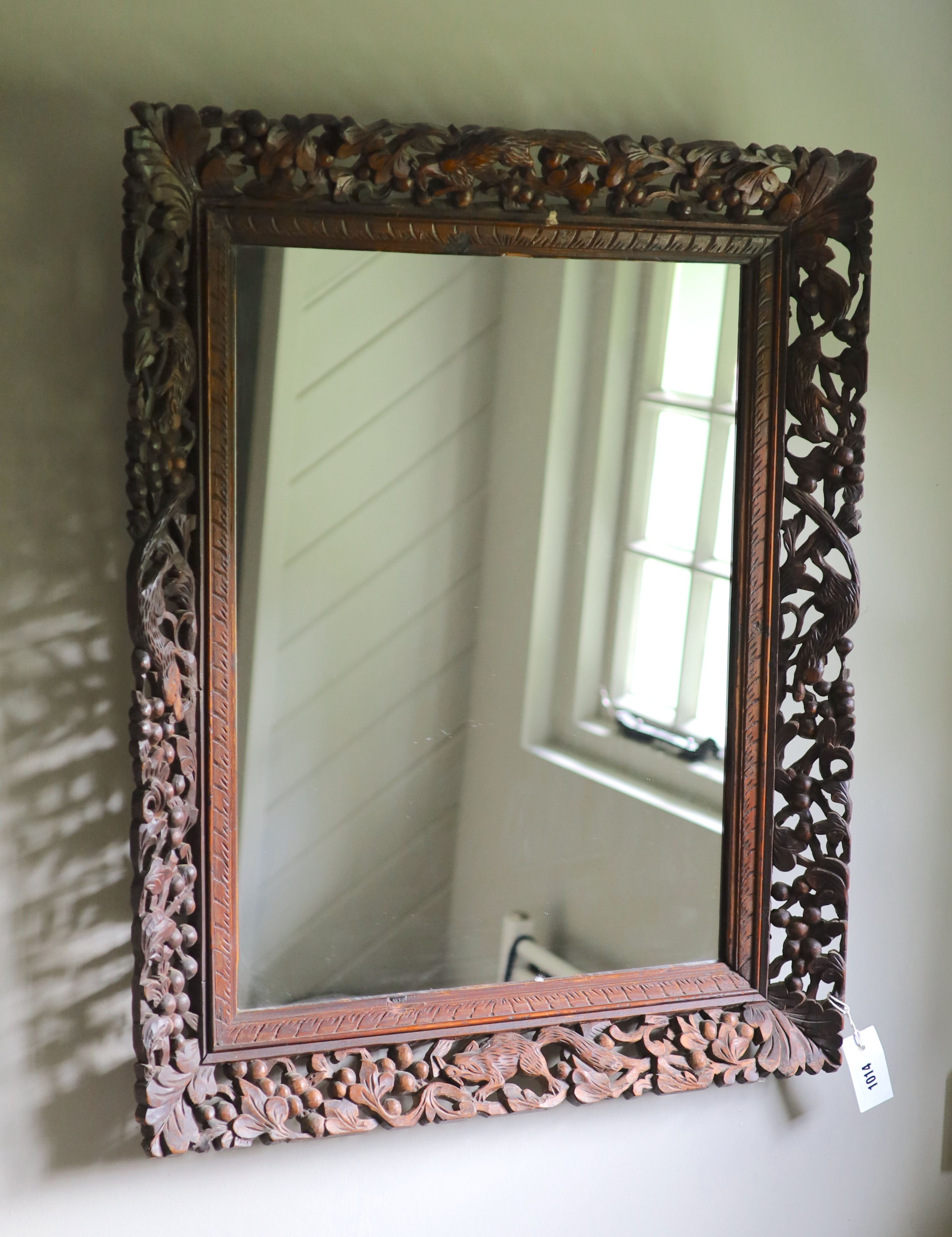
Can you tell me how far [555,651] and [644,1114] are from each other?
601 millimetres

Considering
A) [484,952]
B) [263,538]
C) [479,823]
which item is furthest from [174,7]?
[484,952]

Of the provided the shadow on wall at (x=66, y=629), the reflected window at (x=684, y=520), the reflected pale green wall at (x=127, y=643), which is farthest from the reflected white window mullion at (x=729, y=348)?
the shadow on wall at (x=66, y=629)

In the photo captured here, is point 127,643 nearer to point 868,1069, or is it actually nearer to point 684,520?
point 684,520

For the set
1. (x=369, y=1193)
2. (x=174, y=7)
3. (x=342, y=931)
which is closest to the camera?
(x=174, y=7)

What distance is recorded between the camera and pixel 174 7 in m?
1.04

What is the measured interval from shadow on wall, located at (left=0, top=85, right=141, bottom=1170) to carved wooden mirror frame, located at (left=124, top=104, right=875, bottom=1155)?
0.08 m

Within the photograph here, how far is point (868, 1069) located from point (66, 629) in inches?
43.7

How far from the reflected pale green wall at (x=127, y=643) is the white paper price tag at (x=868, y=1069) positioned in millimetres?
43

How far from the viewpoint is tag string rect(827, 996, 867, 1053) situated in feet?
4.26

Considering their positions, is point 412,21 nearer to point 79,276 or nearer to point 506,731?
point 79,276

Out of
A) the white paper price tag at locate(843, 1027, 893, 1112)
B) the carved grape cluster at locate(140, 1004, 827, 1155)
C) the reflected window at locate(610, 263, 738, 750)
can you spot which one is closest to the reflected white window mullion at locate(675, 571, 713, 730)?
the reflected window at locate(610, 263, 738, 750)

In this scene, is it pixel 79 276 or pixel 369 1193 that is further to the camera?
pixel 369 1193

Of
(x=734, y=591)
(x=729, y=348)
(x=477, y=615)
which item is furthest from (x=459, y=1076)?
(x=729, y=348)

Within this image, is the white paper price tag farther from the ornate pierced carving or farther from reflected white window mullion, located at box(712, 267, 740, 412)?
reflected white window mullion, located at box(712, 267, 740, 412)
